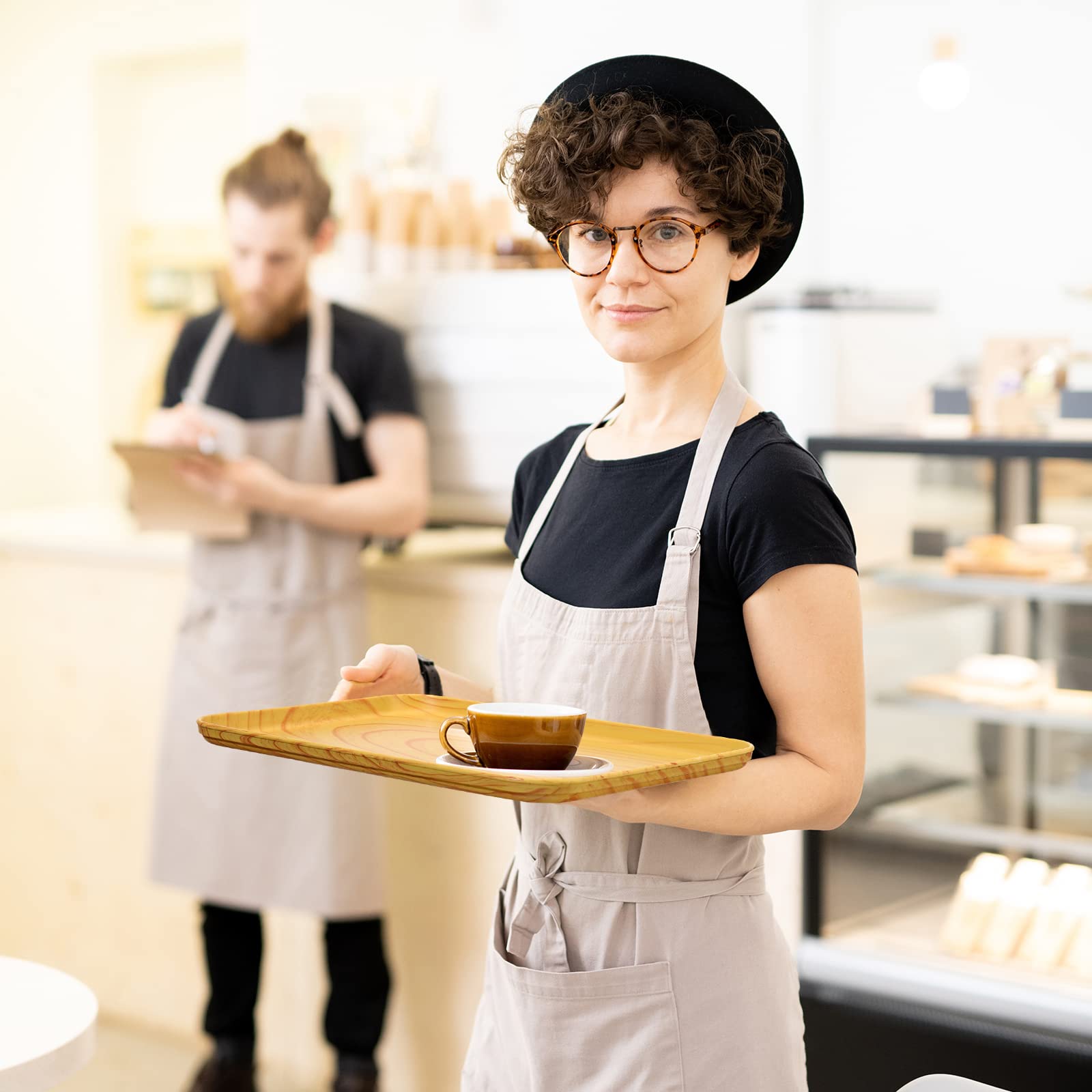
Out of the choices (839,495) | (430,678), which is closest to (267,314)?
(839,495)

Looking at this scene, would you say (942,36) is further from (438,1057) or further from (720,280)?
(438,1057)

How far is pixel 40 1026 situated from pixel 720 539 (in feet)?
2.69

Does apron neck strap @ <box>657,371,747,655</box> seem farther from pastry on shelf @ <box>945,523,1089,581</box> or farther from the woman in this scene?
pastry on shelf @ <box>945,523,1089,581</box>

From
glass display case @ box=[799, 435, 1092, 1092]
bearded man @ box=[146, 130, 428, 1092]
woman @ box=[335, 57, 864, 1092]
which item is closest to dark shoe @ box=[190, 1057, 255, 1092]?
bearded man @ box=[146, 130, 428, 1092]

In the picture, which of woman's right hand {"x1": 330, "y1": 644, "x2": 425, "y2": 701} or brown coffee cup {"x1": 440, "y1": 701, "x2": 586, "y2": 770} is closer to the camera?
brown coffee cup {"x1": 440, "y1": 701, "x2": 586, "y2": 770}

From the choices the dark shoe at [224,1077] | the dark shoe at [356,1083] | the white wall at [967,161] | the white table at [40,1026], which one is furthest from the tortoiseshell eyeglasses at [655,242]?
Result: the dark shoe at [224,1077]

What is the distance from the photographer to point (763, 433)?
4.38 ft

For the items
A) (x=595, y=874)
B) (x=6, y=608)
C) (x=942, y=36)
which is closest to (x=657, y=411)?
(x=595, y=874)

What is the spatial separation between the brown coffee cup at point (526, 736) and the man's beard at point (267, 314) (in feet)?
5.40

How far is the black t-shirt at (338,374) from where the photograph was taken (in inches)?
106

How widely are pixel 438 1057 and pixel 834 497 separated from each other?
200 cm

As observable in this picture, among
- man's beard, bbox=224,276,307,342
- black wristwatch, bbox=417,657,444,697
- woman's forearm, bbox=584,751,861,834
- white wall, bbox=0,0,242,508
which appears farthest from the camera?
A: white wall, bbox=0,0,242,508

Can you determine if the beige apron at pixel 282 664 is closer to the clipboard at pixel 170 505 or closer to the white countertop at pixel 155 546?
the clipboard at pixel 170 505

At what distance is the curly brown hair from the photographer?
1282mm
